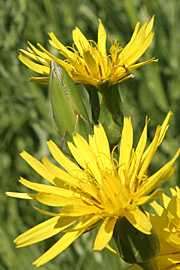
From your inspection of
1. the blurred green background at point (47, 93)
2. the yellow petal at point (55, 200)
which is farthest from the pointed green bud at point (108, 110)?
the blurred green background at point (47, 93)

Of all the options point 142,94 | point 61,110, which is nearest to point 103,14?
point 142,94

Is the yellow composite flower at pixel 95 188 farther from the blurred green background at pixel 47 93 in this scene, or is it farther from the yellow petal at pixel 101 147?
the blurred green background at pixel 47 93

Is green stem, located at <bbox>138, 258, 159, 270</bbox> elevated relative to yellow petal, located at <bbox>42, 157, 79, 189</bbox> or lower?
lower

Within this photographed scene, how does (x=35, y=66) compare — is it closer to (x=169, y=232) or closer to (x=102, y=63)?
(x=102, y=63)

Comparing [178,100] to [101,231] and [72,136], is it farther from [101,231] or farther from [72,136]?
[101,231]

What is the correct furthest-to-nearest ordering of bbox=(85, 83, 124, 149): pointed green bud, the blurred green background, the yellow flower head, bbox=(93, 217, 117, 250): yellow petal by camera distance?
1. the blurred green background
2. bbox=(85, 83, 124, 149): pointed green bud
3. the yellow flower head
4. bbox=(93, 217, 117, 250): yellow petal

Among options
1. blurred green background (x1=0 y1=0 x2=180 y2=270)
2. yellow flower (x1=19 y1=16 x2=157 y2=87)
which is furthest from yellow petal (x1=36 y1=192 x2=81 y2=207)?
blurred green background (x1=0 y1=0 x2=180 y2=270)

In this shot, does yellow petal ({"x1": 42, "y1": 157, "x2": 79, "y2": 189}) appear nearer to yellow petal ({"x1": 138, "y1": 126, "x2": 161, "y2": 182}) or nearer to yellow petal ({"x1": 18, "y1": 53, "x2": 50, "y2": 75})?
yellow petal ({"x1": 138, "y1": 126, "x2": 161, "y2": 182})

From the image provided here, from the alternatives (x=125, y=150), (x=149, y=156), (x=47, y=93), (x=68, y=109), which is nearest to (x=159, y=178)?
(x=149, y=156)
